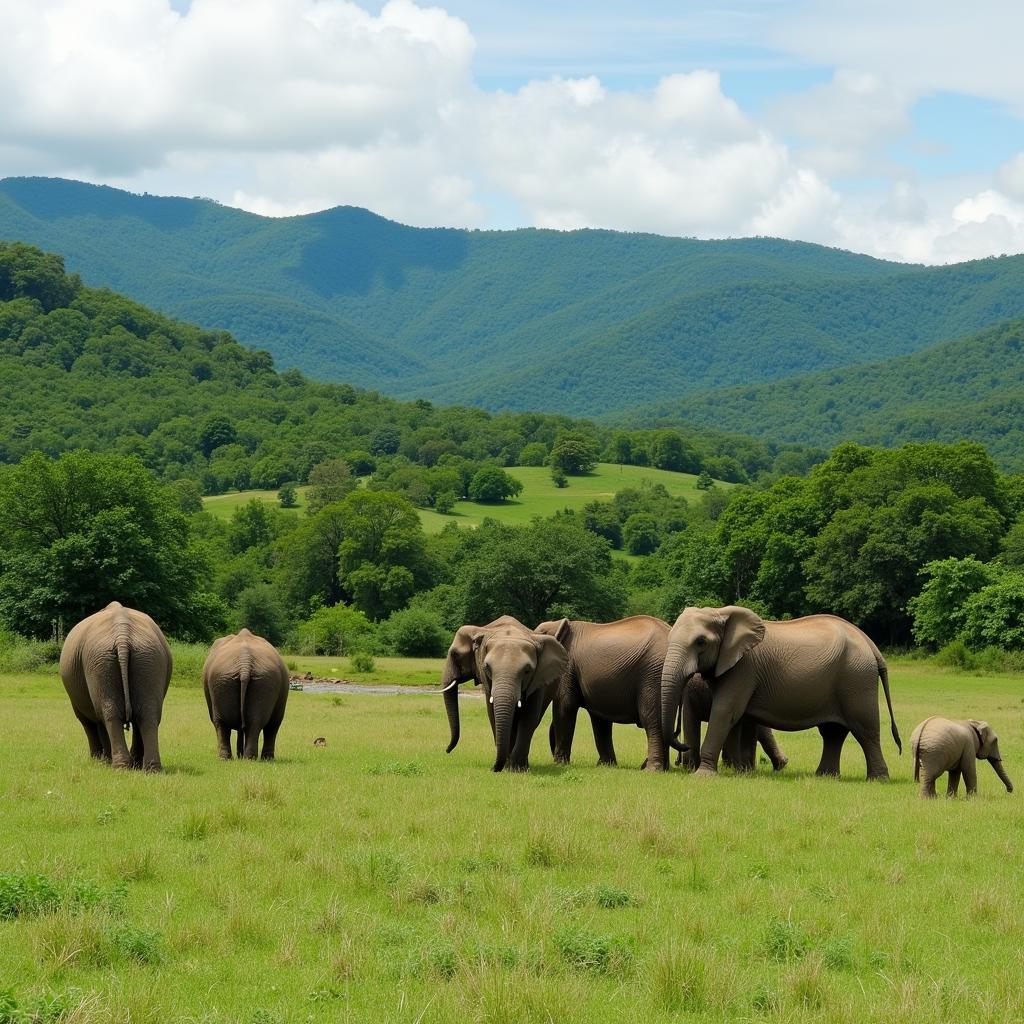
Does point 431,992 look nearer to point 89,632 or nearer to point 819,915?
point 819,915

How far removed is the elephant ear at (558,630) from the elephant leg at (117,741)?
6.56 metres

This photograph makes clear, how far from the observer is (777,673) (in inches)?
827

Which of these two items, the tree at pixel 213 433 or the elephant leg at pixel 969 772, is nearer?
the elephant leg at pixel 969 772

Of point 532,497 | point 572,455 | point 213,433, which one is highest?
point 213,433

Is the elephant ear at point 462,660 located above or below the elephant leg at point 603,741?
above

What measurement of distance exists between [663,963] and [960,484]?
259ft

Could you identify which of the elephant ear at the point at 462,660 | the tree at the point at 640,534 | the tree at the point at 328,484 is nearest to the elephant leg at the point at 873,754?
the elephant ear at the point at 462,660

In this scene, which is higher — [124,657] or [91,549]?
[91,549]

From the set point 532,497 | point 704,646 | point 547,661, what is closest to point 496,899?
point 547,661

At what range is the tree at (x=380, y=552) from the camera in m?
111

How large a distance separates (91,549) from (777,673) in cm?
4038

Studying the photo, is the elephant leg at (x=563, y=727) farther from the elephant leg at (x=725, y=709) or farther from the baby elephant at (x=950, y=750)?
the baby elephant at (x=950, y=750)

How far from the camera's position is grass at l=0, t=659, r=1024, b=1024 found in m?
8.66

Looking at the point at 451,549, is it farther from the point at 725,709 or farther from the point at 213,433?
the point at 725,709
